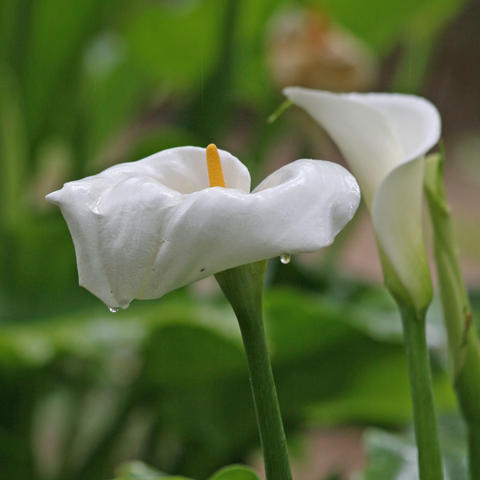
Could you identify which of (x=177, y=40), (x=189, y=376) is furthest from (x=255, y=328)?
(x=177, y=40)

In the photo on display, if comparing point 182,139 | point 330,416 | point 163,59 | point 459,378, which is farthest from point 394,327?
point 163,59

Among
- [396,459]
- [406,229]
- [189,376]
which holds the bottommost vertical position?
[189,376]

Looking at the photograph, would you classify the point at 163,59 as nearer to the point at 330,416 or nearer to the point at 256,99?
the point at 256,99

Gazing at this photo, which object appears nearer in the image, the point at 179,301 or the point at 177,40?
the point at 179,301

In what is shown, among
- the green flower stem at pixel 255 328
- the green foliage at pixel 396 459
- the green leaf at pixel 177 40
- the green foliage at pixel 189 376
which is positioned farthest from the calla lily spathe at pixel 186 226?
the green leaf at pixel 177 40

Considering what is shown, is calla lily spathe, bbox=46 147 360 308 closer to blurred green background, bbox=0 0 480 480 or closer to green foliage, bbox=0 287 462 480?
blurred green background, bbox=0 0 480 480

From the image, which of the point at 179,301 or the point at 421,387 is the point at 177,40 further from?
the point at 421,387
